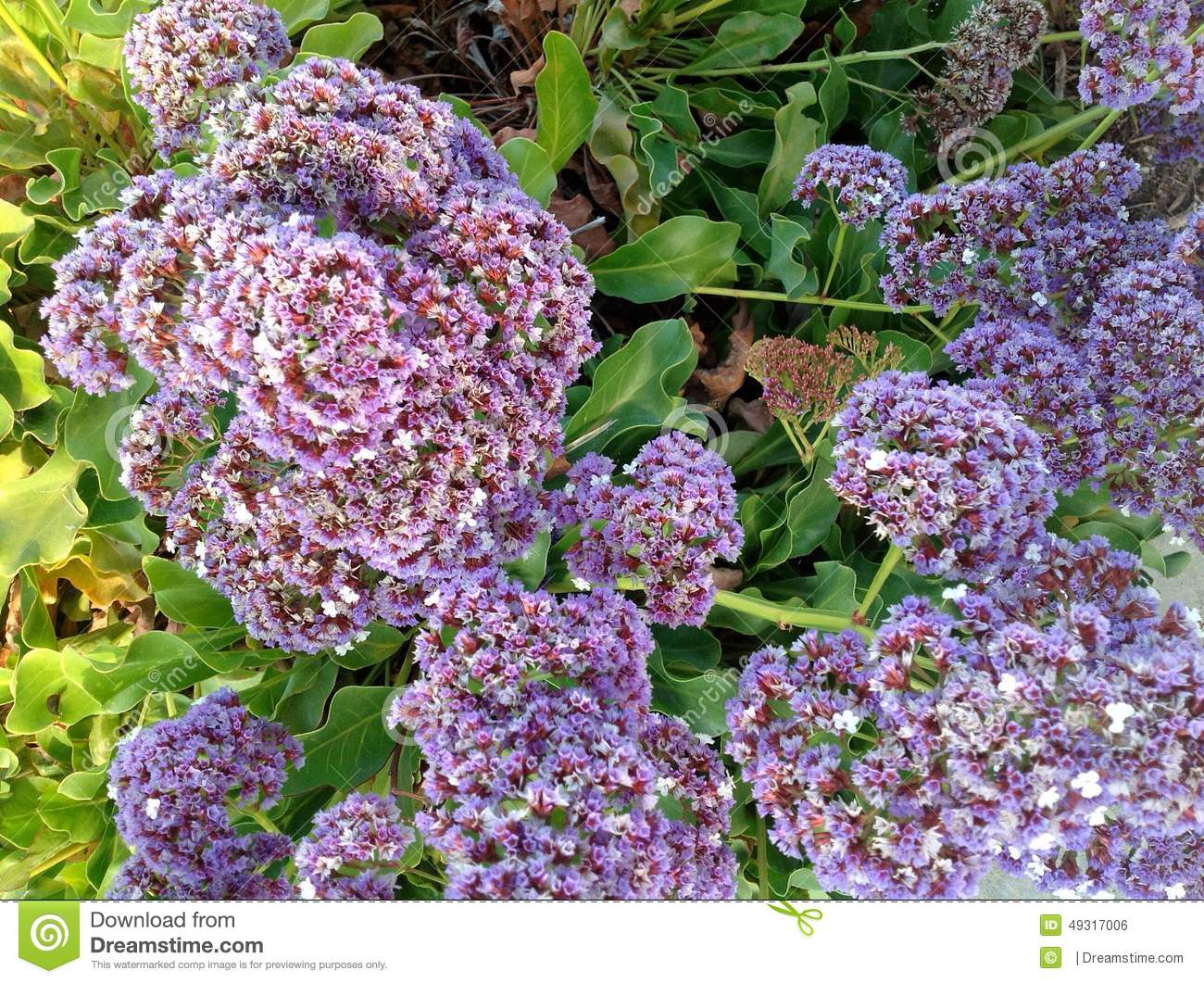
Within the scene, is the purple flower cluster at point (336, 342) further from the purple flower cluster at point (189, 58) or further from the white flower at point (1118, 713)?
the white flower at point (1118, 713)

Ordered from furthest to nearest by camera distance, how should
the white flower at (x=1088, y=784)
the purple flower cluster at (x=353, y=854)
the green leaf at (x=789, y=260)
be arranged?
the green leaf at (x=789, y=260)
the purple flower cluster at (x=353, y=854)
the white flower at (x=1088, y=784)

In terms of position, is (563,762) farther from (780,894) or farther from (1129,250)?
(1129,250)

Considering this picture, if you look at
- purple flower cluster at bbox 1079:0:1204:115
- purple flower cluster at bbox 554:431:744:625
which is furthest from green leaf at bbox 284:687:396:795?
purple flower cluster at bbox 1079:0:1204:115

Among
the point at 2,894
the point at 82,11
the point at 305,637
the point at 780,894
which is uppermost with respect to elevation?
the point at 82,11

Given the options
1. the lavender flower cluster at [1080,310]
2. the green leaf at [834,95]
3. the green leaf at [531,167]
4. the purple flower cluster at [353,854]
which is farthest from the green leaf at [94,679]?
the green leaf at [834,95]

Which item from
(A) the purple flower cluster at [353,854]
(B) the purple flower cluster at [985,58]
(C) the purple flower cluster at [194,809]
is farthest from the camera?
(B) the purple flower cluster at [985,58]

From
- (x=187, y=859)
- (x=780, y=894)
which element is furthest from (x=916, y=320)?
(x=187, y=859)
